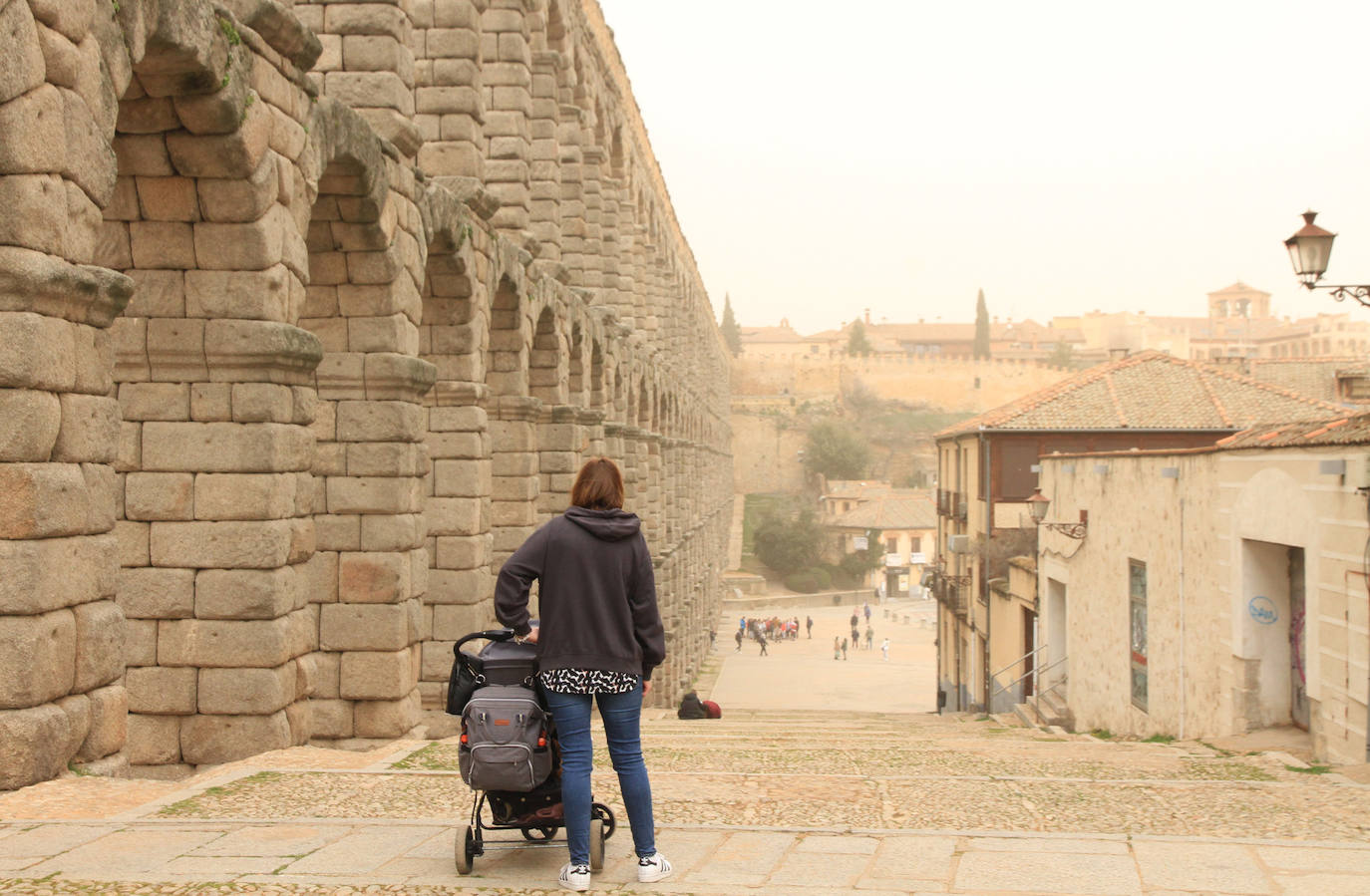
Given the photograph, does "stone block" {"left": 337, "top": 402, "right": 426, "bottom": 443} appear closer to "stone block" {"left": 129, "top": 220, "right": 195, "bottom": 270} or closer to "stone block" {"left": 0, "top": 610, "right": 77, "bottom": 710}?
"stone block" {"left": 129, "top": 220, "right": 195, "bottom": 270}

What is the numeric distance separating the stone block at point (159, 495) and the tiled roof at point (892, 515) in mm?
57931

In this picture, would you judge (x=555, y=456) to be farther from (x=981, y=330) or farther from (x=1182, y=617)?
(x=981, y=330)

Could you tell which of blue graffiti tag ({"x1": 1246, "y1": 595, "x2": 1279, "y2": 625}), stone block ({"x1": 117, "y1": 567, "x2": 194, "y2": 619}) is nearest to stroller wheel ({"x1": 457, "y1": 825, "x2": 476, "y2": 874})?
stone block ({"x1": 117, "y1": 567, "x2": 194, "y2": 619})

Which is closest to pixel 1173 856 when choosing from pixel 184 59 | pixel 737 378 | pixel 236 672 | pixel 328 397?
pixel 236 672

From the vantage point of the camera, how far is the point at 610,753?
4.43 meters

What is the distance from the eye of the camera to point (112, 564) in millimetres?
5293

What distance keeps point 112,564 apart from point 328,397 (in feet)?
11.8

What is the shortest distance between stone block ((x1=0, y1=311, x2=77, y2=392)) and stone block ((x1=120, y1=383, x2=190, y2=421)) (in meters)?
2.20

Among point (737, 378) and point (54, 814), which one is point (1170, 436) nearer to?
point (54, 814)

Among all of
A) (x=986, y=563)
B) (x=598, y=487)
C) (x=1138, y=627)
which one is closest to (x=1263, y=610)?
(x=1138, y=627)

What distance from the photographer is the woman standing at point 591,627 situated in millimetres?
4422

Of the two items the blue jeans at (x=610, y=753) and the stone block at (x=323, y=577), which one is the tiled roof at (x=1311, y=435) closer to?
the blue jeans at (x=610, y=753)

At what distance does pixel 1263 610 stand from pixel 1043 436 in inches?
548

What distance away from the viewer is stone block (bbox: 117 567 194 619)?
7070 mm
